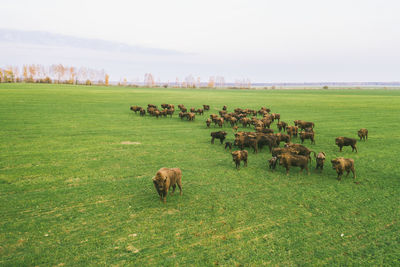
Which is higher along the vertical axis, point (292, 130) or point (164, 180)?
point (292, 130)

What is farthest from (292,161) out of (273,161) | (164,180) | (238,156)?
(164,180)

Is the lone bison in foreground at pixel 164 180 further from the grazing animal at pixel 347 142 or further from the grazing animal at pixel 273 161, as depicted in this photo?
the grazing animal at pixel 347 142

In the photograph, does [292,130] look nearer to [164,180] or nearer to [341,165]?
[341,165]

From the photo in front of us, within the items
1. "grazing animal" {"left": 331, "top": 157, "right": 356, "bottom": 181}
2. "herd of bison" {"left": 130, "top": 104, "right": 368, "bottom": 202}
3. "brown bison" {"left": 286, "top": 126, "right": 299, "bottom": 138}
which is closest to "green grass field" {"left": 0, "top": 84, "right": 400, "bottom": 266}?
"grazing animal" {"left": 331, "top": 157, "right": 356, "bottom": 181}

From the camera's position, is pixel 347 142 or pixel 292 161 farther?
pixel 347 142

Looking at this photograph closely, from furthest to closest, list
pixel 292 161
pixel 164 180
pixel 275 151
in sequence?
pixel 275 151, pixel 292 161, pixel 164 180

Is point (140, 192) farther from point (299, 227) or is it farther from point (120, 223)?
point (299, 227)

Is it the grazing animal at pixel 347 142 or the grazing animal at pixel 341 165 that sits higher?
the grazing animal at pixel 347 142

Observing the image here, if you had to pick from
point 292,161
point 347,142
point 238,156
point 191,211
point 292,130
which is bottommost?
point 191,211

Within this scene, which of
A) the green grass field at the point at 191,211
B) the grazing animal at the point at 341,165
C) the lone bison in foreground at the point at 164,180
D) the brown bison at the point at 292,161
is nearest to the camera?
the green grass field at the point at 191,211

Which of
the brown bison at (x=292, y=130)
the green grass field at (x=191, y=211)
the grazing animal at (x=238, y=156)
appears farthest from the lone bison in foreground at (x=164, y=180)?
the brown bison at (x=292, y=130)

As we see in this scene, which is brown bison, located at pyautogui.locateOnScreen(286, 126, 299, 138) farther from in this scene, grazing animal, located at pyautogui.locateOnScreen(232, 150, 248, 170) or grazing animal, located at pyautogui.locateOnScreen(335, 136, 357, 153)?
grazing animal, located at pyautogui.locateOnScreen(232, 150, 248, 170)

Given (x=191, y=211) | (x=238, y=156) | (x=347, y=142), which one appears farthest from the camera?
(x=347, y=142)

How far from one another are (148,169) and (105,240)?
5091 mm
